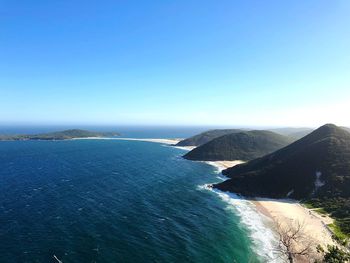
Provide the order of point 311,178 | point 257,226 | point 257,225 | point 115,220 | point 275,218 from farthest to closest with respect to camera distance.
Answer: point 311,178
point 275,218
point 257,225
point 257,226
point 115,220

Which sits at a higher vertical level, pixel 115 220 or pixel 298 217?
pixel 115 220

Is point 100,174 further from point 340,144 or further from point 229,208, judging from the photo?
point 340,144

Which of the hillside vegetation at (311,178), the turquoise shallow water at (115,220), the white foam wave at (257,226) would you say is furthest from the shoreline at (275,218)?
the hillside vegetation at (311,178)

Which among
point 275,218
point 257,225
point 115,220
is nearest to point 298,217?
point 275,218

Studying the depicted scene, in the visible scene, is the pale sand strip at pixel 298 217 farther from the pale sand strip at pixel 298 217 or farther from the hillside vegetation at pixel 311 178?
the hillside vegetation at pixel 311 178

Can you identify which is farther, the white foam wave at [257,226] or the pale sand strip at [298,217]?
the pale sand strip at [298,217]

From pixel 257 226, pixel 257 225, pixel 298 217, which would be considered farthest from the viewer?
pixel 298 217

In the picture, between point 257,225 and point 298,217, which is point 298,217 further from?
point 257,225

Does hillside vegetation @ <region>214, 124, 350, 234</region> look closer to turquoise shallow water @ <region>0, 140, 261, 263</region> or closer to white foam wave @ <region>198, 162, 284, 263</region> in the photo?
white foam wave @ <region>198, 162, 284, 263</region>

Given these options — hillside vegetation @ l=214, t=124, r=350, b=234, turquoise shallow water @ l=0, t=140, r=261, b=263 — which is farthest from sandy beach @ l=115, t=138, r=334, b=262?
turquoise shallow water @ l=0, t=140, r=261, b=263
